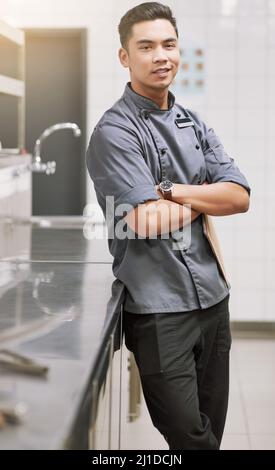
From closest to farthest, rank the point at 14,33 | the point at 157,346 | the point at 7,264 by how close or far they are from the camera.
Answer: the point at 157,346, the point at 7,264, the point at 14,33

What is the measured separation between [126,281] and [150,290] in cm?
7

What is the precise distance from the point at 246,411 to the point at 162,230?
78.5 inches

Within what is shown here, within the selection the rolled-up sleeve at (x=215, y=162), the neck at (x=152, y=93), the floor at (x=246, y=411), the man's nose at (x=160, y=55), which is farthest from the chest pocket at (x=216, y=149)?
the floor at (x=246, y=411)

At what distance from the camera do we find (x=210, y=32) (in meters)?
5.25

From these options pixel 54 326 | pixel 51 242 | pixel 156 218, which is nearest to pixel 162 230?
pixel 156 218

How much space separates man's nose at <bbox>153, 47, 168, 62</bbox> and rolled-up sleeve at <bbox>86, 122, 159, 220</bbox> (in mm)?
192

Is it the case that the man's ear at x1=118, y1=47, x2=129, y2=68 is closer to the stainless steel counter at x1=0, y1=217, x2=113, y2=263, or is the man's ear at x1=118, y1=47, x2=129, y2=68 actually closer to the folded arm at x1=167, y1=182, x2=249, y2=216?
the folded arm at x1=167, y1=182, x2=249, y2=216

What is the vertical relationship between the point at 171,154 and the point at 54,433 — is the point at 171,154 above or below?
above

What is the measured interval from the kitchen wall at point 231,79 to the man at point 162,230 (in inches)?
124

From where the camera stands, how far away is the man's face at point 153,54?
6.86 ft

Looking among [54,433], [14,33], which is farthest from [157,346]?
[14,33]

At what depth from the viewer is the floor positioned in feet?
11.0

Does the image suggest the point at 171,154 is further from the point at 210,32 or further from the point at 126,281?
the point at 210,32

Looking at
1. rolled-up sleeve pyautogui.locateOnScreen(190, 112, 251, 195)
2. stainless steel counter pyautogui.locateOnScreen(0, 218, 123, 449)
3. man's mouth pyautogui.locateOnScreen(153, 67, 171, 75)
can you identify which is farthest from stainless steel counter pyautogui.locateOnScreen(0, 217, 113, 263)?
man's mouth pyautogui.locateOnScreen(153, 67, 171, 75)
